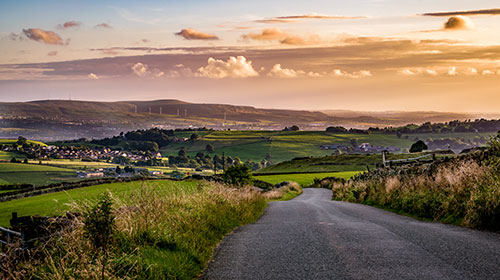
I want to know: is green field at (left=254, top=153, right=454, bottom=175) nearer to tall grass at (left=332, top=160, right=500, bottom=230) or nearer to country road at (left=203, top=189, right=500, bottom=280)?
tall grass at (left=332, top=160, right=500, bottom=230)

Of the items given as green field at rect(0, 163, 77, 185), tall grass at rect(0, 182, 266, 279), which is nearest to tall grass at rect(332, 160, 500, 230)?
tall grass at rect(0, 182, 266, 279)

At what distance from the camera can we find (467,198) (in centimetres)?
1794

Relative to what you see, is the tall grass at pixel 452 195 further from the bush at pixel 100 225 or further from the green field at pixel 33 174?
the green field at pixel 33 174

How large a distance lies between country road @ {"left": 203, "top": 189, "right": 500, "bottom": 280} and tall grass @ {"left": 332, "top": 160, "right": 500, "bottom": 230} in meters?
0.95

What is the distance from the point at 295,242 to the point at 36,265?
21.5ft

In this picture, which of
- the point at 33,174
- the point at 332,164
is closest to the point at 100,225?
the point at 332,164

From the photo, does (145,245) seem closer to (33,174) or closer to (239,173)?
(239,173)

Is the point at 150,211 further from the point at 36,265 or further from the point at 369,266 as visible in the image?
the point at 369,266

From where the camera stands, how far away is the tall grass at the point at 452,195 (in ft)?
51.2

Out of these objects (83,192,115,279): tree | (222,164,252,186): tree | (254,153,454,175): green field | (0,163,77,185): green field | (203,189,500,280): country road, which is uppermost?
(83,192,115,279): tree

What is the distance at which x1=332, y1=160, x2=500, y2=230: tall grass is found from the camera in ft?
51.2

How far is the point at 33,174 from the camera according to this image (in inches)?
5699

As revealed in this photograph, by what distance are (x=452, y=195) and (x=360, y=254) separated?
938cm

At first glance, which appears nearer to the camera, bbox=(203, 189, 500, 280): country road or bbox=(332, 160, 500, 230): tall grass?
bbox=(203, 189, 500, 280): country road
